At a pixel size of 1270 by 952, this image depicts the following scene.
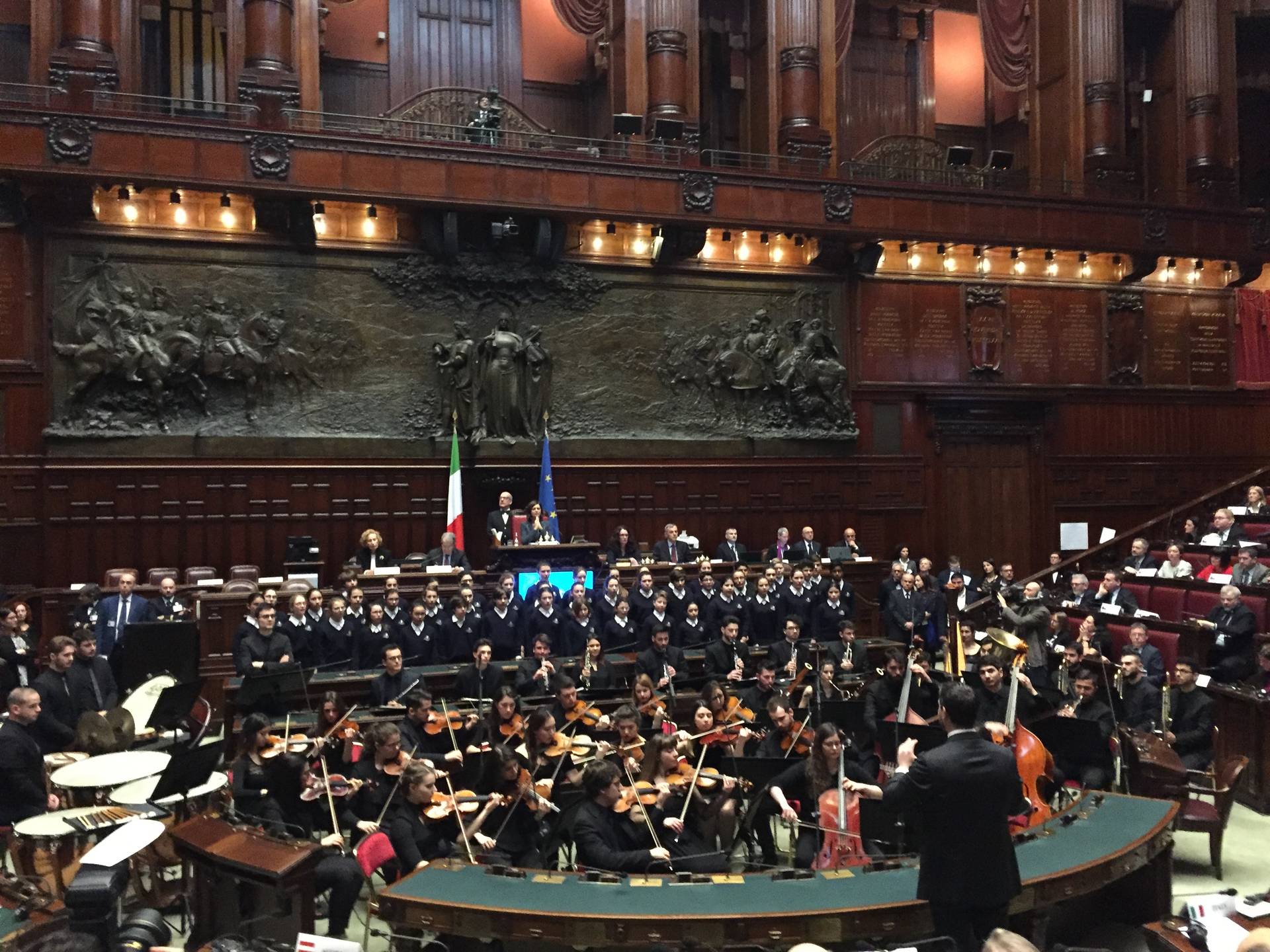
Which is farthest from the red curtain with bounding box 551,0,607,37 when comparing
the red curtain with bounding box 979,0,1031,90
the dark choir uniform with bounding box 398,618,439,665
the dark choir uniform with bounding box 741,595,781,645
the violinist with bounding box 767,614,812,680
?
the violinist with bounding box 767,614,812,680

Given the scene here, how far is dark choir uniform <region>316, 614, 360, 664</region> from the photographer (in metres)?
12.0

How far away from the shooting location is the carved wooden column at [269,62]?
14867 mm

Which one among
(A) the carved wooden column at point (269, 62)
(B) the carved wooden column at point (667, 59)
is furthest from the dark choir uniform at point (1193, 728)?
(A) the carved wooden column at point (269, 62)

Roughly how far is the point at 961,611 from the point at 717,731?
7118mm

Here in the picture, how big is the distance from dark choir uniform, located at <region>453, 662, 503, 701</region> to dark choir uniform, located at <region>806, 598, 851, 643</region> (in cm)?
491

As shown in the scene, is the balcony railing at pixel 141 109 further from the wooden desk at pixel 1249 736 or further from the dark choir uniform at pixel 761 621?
the wooden desk at pixel 1249 736

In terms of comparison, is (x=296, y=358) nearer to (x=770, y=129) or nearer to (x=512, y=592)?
(x=512, y=592)

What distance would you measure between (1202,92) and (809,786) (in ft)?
62.2

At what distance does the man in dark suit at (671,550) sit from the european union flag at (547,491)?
153cm

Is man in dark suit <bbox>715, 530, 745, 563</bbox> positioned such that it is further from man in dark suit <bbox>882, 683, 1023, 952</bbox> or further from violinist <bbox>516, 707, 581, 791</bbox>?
man in dark suit <bbox>882, 683, 1023, 952</bbox>

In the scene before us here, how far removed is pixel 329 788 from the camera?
24.4 ft

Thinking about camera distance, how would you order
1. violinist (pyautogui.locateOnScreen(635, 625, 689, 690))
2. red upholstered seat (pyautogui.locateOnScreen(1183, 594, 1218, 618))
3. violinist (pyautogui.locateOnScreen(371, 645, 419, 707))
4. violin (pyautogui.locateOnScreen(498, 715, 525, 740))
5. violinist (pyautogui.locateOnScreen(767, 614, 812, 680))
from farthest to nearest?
red upholstered seat (pyautogui.locateOnScreen(1183, 594, 1218, 618))
violinist (pyautogui.locateOnScreen(767, 614, 812, 680))
violinist (pyautogui.locateOnScreen(635, 625, 689, 690))
violinist (pyautogui.locateOnScreen(371, 645, 419, 707))
violin (pyautogui.locateOnScreen(498, 715, 525, 740))

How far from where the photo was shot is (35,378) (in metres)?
14.3

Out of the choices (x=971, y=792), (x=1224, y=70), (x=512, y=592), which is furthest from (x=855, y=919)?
(x=1224, y=70)
